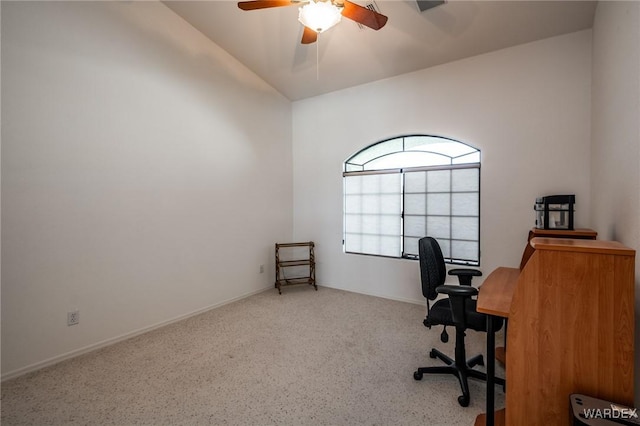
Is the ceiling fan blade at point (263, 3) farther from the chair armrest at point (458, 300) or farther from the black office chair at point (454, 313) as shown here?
the chair armrest at point (458, 300)

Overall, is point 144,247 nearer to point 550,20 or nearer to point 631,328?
point 631,328

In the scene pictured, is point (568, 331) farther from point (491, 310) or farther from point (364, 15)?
point (364, 15)

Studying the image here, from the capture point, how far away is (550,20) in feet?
8.22

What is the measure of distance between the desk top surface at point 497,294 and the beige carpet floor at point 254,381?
75cm

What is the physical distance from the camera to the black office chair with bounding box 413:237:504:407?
1681mm

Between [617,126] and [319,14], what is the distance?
2.07 meters

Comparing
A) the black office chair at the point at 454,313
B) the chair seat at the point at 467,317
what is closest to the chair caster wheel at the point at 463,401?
the black office chair at the point at 454,313

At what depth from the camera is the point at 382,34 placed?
287cm

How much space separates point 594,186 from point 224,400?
352cm

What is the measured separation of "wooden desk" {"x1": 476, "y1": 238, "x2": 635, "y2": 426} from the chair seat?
476 millimetres

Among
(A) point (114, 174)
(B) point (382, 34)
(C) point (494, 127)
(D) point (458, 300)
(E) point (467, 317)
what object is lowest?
(E) point (467, 317)

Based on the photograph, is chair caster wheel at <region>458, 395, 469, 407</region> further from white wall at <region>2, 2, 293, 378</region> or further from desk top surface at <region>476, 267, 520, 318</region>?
white wall at <region>2, 2, 293, 378</region>

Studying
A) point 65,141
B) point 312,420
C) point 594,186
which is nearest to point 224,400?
point 312,420

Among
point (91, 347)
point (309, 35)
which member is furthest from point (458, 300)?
point (91, 347)
